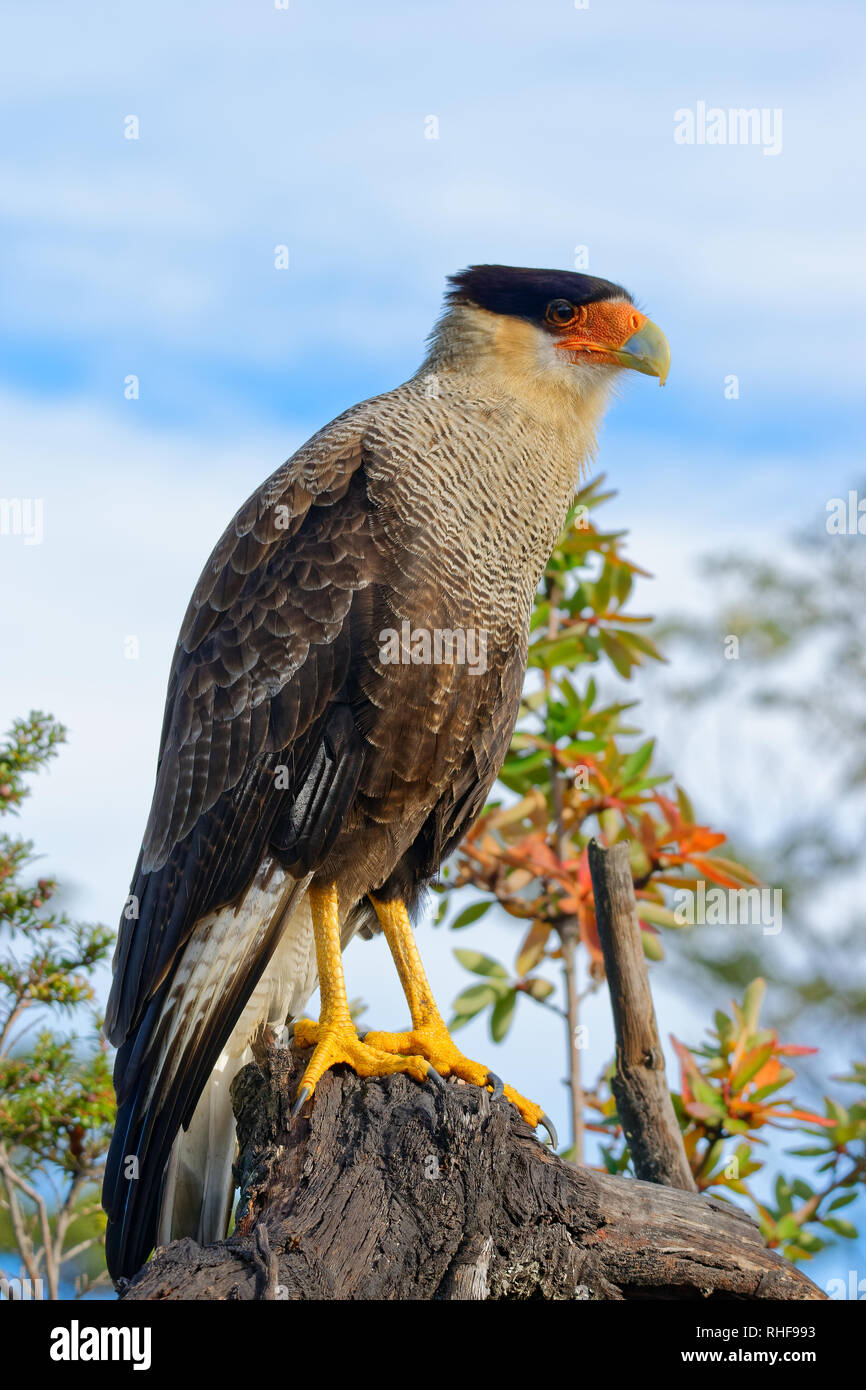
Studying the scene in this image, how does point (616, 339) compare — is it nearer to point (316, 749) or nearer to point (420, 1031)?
point (316, 749)

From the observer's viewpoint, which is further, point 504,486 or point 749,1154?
point 749,1154

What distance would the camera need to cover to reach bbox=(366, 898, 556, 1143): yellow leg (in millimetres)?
3615

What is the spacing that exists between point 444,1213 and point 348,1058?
523 mm

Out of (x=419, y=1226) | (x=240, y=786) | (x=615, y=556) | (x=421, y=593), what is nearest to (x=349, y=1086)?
(x=419, y=1226)

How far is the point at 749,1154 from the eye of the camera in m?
4.32

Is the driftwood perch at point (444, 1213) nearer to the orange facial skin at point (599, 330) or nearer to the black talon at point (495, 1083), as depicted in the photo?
the black talon at point (495, 1083)

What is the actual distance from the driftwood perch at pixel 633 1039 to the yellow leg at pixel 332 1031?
0.80 metres

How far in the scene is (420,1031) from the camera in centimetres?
373

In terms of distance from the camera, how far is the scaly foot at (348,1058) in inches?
133

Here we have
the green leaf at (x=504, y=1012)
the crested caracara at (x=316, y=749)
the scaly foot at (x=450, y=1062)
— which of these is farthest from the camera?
the green leaf at (x=504, y=1012)

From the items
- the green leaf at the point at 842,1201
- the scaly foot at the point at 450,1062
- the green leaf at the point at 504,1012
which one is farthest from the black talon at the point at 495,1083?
the green leaf at the point at 842,1201

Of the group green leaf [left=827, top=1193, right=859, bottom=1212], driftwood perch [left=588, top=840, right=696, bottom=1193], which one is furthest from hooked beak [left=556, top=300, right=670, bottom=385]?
green leaf [left=827, top=1193, right=859, bottom=1212]
